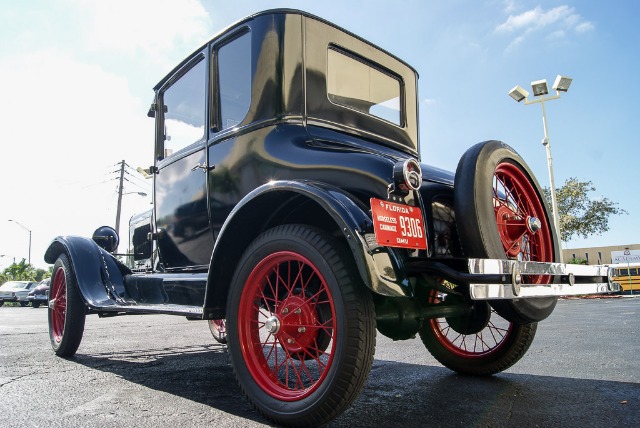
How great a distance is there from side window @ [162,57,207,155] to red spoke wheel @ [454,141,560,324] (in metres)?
1.96

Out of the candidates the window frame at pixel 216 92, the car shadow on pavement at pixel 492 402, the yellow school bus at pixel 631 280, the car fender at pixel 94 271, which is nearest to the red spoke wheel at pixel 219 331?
the car fender at pixel 94 271

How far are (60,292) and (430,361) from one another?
3577 mm

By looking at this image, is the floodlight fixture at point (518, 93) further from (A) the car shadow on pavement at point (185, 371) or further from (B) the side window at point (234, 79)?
(B) the side window at point (234, 79)

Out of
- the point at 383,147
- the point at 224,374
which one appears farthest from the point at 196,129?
the point at 224,374

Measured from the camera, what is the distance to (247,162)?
3.01 metres

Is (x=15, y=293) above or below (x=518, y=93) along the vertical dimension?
below

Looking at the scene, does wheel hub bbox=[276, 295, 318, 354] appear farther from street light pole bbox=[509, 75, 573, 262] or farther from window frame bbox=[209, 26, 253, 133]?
street light pole bbox=[509, 75, 573, 262]

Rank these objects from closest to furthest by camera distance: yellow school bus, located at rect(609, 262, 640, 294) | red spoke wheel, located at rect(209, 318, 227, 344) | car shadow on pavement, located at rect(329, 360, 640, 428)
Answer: car shadow on pavement, located at rect(329, 360, 640, 428), red spoke wheel, located at rect(209, 318, 227, 344), yellow school bus, located at rect(609, 262, 640, 294)

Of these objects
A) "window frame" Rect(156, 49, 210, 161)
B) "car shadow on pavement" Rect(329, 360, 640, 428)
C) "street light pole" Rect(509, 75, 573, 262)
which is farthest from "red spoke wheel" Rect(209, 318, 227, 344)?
"street light pole" Rect(509, 75, 573, 262)

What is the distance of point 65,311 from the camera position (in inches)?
171

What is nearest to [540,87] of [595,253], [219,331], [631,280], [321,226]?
[631,280]

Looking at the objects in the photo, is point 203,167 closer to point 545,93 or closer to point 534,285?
point 534,285

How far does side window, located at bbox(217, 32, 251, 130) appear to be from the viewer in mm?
3123

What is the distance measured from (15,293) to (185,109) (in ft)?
90.6
